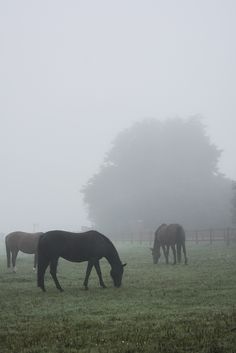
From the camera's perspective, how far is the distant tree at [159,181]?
63.7 m

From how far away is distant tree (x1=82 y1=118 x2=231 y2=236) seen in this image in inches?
2506

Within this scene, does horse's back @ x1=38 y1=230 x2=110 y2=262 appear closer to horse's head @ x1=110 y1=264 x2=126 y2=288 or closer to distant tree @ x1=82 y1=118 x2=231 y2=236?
horse's head @ x1=110 y1=264 x2=126 y2=288

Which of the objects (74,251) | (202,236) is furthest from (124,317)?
(202,236)

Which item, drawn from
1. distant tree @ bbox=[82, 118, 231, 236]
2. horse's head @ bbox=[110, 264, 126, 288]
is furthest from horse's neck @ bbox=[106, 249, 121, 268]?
distant tree @ bbox=[82, 118, 231, 236]

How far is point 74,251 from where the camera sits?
17.3 m

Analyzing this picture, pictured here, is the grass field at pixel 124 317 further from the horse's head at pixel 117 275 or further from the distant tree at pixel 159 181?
the distant tree at pixel 159 181

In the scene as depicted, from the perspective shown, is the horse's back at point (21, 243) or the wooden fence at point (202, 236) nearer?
the horse's back at point (21, 243)

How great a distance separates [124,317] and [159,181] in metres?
60.8

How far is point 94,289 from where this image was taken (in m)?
16.7

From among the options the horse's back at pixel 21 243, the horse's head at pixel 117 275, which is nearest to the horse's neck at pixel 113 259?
the horse's head at pixel 117 275

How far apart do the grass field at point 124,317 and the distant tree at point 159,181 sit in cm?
4526

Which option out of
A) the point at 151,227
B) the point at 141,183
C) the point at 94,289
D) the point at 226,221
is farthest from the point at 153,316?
the point at 141,183

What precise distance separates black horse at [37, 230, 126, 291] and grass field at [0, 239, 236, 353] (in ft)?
2.22

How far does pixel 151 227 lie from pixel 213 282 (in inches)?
1943
